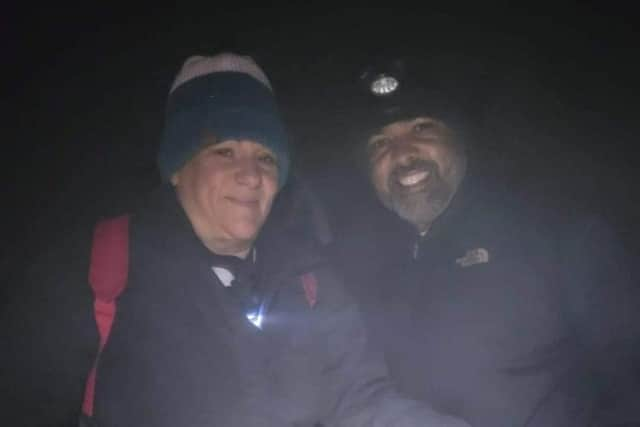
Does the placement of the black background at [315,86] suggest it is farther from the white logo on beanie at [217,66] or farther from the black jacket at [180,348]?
the black jacket at [180,348]

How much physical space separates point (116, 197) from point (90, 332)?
0.82 m

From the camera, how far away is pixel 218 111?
5.69ft

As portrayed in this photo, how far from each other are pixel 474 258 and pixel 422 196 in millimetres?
323

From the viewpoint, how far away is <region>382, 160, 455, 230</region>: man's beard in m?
2.09

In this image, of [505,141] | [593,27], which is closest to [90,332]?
[505,141]

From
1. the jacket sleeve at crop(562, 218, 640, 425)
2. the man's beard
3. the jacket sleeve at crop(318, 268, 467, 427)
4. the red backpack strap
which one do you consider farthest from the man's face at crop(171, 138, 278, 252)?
the jacket sleeve at crop(562, 218, 640, 425)

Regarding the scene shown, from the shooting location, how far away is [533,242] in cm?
192

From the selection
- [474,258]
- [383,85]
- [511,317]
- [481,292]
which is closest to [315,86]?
[383,85]

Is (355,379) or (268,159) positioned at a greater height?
(268,159)

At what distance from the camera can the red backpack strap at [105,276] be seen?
143 centimetres

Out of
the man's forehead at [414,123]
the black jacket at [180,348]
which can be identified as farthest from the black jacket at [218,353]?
the man's forehead at [414,123]

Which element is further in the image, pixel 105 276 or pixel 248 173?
pixel 248 173

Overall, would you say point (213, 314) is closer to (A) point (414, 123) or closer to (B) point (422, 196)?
(B) point (422, 196)

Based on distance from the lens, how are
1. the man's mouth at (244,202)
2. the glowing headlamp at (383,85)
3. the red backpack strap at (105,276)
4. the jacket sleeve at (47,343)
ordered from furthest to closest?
the glowing headlamp at (383,85) → the man's mouth at (244,202) → the red backpack strap at (105,276) → the jacket sleeve at (47,343)
